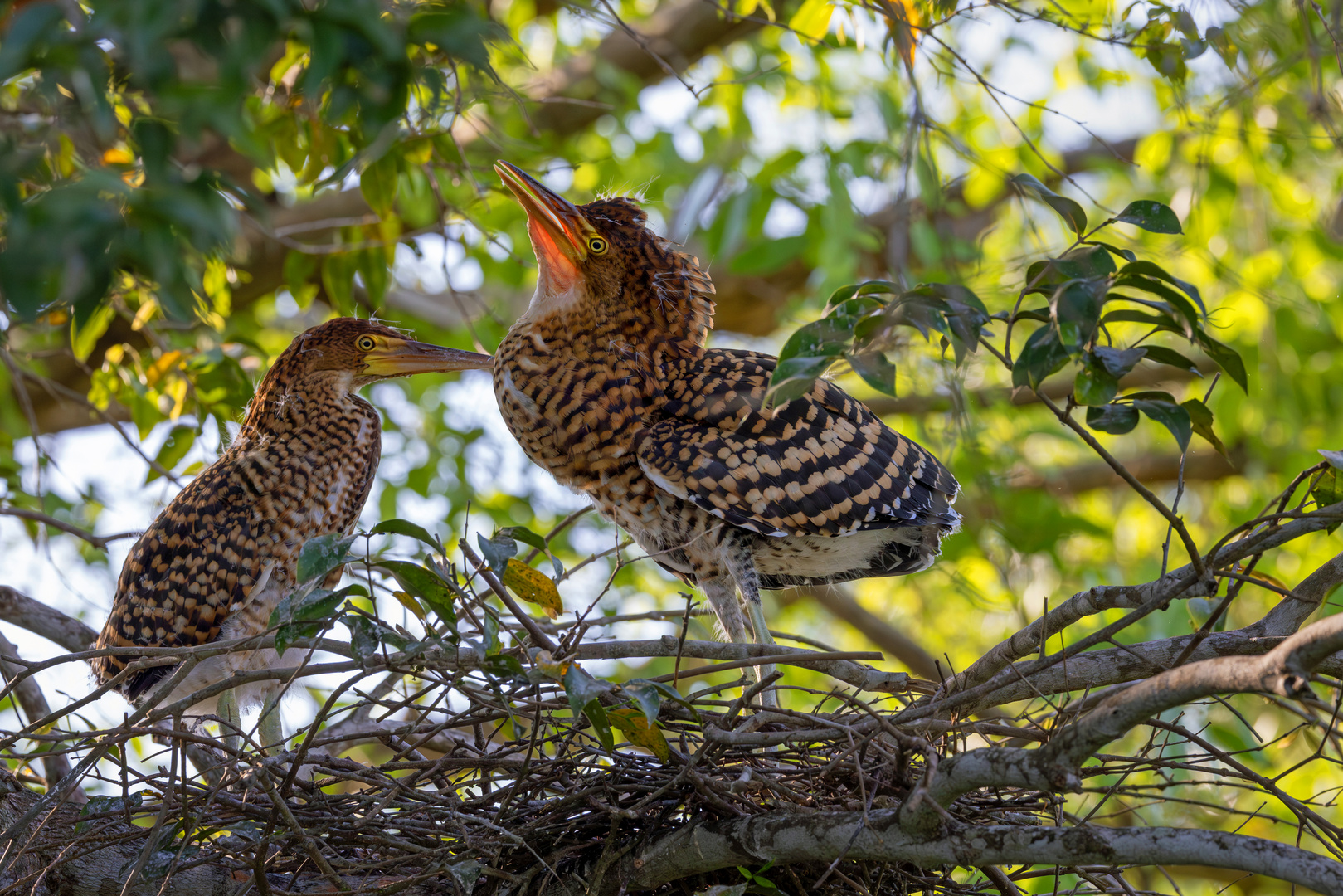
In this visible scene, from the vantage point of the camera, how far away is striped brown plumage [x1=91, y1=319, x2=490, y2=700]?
2.93 metres

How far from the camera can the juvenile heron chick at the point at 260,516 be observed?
2.93 meters

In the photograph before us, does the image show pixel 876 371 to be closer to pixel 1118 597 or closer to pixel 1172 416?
pixel 1172 416

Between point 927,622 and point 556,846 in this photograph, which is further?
point 927,622

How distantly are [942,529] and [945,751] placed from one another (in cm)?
81

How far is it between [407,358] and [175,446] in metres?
0.82

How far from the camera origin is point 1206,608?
238 centimetres

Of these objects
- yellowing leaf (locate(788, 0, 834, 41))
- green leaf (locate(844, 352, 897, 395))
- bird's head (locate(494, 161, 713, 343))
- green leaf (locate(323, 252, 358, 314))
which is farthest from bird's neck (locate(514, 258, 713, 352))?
green leaf (locate(844, 352, 897, 395))

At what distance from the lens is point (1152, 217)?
1.86m

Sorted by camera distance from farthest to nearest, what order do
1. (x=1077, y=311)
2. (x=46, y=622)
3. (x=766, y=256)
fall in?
(x=766, y=256) → (x=46, y=622) → (x=1077, y=311)

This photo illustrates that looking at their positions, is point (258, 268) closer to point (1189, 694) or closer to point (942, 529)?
point (942, 529)

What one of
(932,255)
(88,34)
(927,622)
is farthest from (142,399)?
(927,622)

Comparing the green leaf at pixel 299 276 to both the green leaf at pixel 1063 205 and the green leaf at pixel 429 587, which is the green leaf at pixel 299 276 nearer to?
the green leaf at pixel 429 587

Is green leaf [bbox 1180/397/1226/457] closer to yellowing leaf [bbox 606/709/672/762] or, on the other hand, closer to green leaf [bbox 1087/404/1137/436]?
green leaf [bbox 1087/404/1137/436]

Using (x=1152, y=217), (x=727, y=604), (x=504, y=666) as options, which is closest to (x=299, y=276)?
(x=727, y=604)
